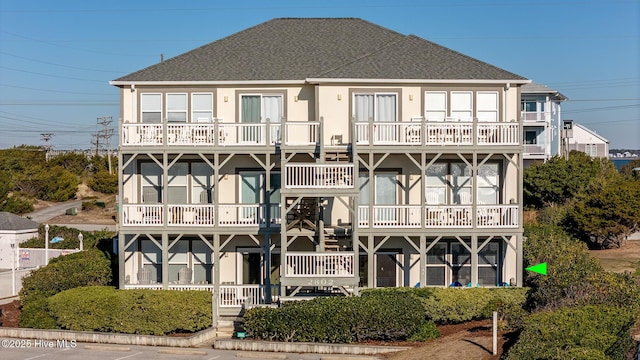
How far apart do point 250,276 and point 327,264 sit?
5.04m

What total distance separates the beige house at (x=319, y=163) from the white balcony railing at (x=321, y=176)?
0.31 meters

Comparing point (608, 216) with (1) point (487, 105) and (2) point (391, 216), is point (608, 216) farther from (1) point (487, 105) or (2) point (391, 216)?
(2) point (391, 216)

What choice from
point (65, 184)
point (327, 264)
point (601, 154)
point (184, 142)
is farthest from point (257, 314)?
point (601, 154)

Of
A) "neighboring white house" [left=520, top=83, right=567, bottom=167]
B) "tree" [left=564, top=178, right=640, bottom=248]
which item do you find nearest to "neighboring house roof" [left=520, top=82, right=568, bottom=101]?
"neighboring white house" [left=520, top=83, right=567, bottom=167]

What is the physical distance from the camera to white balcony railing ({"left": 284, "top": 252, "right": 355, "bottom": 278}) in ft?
93.2

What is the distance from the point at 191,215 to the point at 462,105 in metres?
10.4

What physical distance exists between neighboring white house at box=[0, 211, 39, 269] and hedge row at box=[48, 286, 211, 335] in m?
17.5

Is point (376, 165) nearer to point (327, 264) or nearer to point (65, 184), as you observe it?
point (327, 264)

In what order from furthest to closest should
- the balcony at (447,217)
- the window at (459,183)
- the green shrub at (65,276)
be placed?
the window at (459,183) < the balcony at (447,217) < the green shrub at (65,276)

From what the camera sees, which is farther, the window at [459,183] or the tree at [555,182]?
the tree at [555,182]

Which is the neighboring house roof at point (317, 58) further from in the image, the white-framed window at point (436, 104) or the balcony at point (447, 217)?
the balcony at point (447, 217)

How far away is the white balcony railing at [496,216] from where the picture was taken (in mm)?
30594

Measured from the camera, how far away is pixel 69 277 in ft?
99.7

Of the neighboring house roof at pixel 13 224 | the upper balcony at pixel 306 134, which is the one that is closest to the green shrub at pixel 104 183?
the neighboring house roof at pixel 13 224
